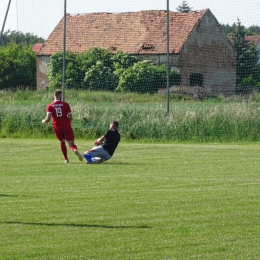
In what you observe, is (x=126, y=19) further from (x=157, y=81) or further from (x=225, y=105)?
(x=225, y=105)

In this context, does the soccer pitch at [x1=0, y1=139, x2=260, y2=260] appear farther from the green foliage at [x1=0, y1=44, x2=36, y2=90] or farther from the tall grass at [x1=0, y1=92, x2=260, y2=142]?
the green foliage at [x1=0, y1=44, x2=36, y2=90]

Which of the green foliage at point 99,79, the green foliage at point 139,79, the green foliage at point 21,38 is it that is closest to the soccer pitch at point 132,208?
the green foliage at point 139,79

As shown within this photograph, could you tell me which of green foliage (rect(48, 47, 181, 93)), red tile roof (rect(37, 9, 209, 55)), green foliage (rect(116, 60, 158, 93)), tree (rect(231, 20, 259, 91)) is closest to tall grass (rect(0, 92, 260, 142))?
green foliage (rect(116, 60, 158, 93))

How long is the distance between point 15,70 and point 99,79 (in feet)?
11.1

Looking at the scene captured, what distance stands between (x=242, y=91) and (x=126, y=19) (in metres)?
10.1

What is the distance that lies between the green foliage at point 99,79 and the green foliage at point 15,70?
2.10 meters

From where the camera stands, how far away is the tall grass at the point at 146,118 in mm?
25016

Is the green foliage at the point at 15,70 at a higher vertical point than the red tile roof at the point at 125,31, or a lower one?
lower

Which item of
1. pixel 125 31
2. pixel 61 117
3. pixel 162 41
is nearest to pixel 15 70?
pixel 162 41

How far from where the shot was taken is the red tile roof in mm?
33938

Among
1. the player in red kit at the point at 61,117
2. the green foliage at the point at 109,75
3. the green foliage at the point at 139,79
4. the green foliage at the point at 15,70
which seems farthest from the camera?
the green foliage at the point at 15,70

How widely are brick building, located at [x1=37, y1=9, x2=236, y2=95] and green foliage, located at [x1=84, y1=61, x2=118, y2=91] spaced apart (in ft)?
5.51

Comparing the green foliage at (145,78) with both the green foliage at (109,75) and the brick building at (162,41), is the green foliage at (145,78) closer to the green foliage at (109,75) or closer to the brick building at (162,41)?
the green foliage at (109,75)

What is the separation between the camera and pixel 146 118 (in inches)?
1019
